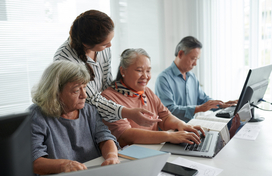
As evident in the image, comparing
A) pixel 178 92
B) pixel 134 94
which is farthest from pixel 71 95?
pixel 178 92

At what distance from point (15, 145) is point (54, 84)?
2.82 feet

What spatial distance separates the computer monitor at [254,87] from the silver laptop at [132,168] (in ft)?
3.85

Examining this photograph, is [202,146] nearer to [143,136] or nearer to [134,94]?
[143,136]

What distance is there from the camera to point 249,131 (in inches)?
68.4

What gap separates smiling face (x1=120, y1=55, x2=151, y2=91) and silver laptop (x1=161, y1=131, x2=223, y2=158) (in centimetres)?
54

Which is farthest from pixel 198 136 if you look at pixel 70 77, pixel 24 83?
pixel 24 83

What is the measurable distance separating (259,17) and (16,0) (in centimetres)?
282

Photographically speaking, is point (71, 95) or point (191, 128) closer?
point (71, 95)

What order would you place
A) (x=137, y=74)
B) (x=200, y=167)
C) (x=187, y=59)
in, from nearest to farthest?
(x=200, y=167) → (x=137, y=74) → (x=187, y=59)

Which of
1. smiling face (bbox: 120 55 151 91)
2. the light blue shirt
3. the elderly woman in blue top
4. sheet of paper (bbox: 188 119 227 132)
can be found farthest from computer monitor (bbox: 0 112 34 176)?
the light blue shirt

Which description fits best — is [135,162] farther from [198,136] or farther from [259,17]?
[259,17]

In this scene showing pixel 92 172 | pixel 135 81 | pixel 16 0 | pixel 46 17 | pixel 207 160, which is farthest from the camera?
pixel 46 17

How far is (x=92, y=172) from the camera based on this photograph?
623 millimetres

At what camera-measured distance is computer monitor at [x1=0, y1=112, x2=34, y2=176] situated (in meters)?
0.45
